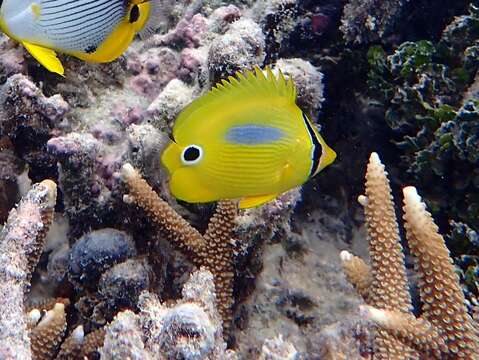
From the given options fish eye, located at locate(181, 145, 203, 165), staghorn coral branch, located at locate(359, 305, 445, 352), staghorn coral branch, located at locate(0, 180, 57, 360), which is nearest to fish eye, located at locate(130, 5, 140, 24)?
fish eye, located at locate(181, 145, 203, 165)

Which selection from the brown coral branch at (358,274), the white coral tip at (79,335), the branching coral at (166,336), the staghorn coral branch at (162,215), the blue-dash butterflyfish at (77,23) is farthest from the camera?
the staghorn coral branch at (162,215)

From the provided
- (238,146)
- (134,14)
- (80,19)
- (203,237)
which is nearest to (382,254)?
(203,237)

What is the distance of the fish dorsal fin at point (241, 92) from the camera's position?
1.95m

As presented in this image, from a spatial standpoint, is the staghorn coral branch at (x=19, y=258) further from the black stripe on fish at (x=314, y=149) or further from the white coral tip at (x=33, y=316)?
the black stripe on fish at (x=314, y=149)

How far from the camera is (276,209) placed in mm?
2998

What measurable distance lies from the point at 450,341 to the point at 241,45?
201 centimetres

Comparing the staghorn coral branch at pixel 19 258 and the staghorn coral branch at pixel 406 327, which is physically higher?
the staghorn coral branch at pixel 19 258

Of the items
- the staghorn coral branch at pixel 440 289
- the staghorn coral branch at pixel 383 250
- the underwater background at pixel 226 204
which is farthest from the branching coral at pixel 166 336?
the staghorn coral branch at pixel 440 289

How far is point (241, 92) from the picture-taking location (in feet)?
6.51

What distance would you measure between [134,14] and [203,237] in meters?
1.29

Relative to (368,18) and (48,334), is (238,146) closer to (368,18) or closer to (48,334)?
(48,334)

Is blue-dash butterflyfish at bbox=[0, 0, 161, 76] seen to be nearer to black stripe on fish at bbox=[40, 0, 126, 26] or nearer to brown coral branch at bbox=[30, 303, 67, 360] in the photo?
black stripe on fish at bbox=[40, 0, 126, 26]

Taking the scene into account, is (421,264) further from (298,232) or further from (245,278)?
(298,232)

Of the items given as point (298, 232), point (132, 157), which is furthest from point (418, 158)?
point (132, 157)
